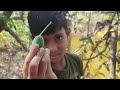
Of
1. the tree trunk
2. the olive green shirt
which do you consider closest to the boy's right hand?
the olive green shirt

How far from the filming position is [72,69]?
293 cm

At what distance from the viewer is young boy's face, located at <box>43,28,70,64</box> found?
2.82 metres

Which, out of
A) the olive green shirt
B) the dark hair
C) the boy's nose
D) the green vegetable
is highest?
the dark hair

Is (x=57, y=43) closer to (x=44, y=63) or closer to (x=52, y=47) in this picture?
(x=52, y=47)

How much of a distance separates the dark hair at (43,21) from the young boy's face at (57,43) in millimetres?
53

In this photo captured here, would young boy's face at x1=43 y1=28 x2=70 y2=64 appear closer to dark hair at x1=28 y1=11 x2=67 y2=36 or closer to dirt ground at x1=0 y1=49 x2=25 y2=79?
dark hair at x1=28 y1=11 x2=67 y2=36

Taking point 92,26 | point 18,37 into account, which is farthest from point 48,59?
point 92,26

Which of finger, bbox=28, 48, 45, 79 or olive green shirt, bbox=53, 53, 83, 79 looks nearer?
finger, bbox=28, 48, 45, 79

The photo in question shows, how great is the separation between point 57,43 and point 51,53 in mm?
112

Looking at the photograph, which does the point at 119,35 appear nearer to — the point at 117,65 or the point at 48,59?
the point at 117,65

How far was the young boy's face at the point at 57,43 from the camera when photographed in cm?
282

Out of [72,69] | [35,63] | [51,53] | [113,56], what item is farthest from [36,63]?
[113,56]

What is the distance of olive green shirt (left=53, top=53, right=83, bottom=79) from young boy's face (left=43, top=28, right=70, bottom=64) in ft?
0.27
